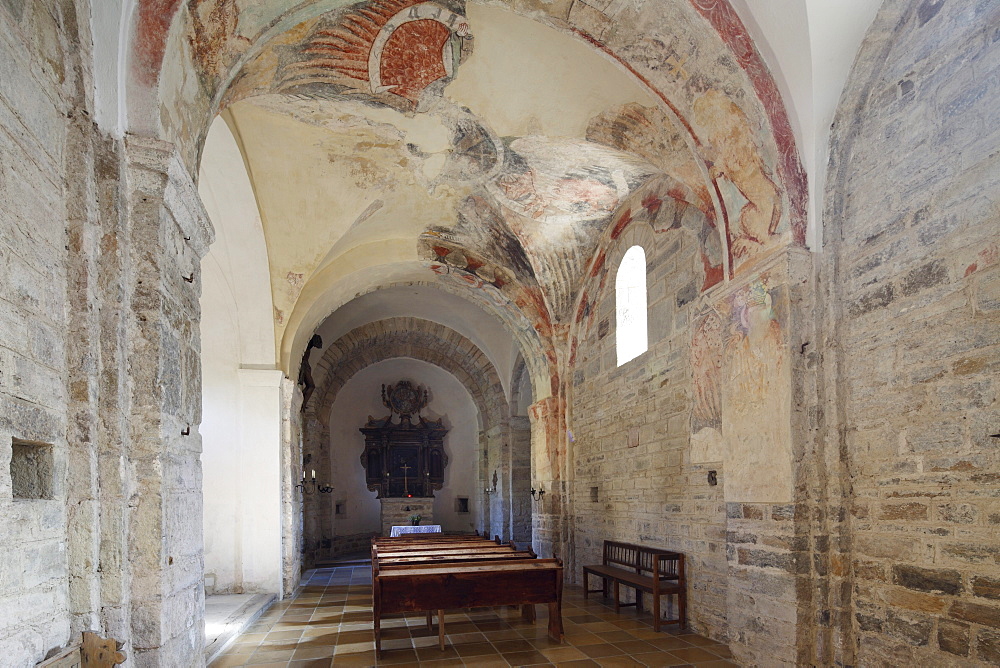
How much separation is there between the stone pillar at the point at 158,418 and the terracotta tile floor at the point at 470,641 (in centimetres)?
240

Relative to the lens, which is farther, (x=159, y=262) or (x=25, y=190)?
(x=159, y=262)

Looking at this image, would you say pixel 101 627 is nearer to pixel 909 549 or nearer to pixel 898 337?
pixel 909 549

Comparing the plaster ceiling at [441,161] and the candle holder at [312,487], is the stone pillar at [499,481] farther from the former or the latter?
the plaster ceiling at [441,161]

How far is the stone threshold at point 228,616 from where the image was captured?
19.9ft

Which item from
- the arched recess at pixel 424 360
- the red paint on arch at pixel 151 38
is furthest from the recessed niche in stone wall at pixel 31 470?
the arched recess at pixel 424 360

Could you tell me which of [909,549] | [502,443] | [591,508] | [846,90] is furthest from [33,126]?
[502,443]

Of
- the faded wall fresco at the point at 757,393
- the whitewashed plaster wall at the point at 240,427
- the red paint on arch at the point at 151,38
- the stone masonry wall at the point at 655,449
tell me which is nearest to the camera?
the red paint on arch at the point at 151,38

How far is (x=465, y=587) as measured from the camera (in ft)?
20.4

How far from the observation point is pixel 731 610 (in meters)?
5.20

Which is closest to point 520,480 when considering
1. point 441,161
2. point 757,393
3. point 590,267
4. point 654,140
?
point 590,267

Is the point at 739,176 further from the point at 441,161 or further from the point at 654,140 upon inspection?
the point at 441,161

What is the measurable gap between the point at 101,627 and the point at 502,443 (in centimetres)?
1234

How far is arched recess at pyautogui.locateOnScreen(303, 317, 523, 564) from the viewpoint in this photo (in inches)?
580

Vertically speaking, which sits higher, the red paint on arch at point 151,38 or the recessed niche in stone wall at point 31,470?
the red paint on arch at point 151,38
